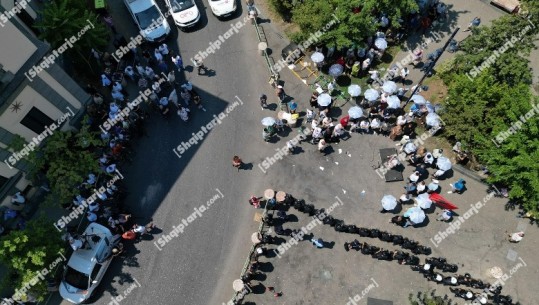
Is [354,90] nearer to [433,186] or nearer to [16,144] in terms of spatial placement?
[433,186]

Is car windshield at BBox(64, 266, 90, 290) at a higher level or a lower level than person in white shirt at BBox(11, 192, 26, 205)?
lower

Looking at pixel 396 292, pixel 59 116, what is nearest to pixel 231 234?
pixel 396 292

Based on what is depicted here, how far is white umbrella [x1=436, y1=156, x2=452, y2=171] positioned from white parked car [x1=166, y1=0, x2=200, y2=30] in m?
20.5

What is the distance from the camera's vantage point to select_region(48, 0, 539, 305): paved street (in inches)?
925

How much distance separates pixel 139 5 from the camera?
100 ft

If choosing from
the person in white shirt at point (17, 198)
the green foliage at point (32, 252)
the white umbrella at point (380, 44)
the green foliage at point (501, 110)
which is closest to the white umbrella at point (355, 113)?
the white umbrella at point (380, 44)

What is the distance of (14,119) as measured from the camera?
2269 cm

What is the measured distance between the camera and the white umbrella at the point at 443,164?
2462 centimetres

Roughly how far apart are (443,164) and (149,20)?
77.2 feet

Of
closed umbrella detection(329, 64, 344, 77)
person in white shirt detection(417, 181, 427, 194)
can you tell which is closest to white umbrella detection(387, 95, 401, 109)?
closed umbrella detection(329, 64, 344, 77)

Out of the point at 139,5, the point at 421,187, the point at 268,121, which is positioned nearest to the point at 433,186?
the point at 421,187

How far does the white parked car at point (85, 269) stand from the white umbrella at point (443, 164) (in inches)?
819

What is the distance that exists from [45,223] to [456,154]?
25549 mm

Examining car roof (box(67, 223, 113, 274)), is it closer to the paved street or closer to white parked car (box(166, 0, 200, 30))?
the paved street
